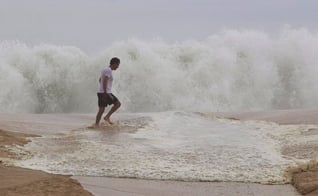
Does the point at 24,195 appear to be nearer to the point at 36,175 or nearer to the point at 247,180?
the point at 36,175

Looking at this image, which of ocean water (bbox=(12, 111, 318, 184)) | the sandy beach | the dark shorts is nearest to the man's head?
the dark shorts

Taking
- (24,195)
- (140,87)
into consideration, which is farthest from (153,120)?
(140,87)

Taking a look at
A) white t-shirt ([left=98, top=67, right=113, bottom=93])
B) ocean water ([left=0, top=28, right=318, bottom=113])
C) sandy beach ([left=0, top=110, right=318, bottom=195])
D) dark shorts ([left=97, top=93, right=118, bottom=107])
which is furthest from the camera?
ocean water ([left=0, top=28, right=318, bottom=113])

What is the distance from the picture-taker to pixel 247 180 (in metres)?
6.16

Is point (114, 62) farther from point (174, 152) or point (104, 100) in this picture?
point (174, 152)

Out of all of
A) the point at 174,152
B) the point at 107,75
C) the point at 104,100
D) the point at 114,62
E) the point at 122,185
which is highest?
the point at 114,62

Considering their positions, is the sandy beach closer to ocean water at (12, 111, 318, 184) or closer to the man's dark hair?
ocean water at (12, 111, 318, 184)

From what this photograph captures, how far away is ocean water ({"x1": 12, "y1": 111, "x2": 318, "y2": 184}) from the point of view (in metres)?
6.43

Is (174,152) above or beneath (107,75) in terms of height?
beneath

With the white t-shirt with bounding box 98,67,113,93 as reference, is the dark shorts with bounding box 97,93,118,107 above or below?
below

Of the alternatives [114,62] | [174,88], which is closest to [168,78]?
[174,88]

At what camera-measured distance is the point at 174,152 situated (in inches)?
307

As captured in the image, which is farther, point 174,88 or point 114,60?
point 174,88

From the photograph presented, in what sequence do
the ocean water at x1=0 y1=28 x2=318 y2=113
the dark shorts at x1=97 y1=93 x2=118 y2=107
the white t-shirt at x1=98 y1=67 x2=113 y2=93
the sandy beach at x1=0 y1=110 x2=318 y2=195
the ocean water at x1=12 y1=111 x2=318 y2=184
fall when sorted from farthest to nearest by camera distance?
the ocean water at x1=0 y1=28 x2=318 y2=113 → the dark shorts at x1=97 y1=93 x2=118 y2=107 → the white t-shirt at x1=98 y1=67 x2=113 y2=93 → the ocean water at x1=12 y1=111 x2=318 y2=184 → the sandy beach at x1=0 y1=110 x2=318 y2=195
